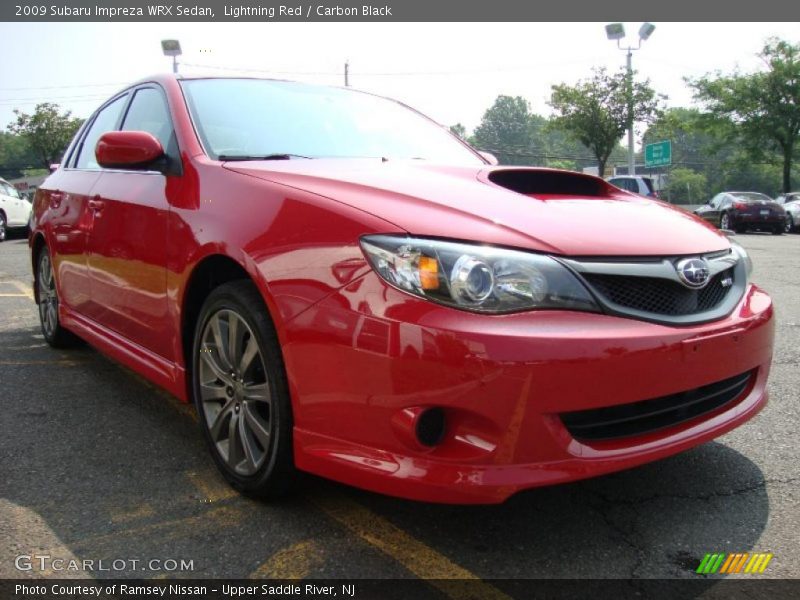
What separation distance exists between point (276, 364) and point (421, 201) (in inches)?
26.9

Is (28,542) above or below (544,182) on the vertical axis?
below

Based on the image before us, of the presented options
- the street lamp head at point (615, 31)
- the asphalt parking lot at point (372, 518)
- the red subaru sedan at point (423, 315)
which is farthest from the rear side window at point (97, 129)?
the street lamp head at point (615, 31)

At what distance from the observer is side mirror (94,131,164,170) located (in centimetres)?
273

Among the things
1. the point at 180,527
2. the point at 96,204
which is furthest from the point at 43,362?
the point at 180,527

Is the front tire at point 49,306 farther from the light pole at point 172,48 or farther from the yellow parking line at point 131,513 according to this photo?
the light pole at point 172,48

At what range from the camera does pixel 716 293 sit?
2.26 metres

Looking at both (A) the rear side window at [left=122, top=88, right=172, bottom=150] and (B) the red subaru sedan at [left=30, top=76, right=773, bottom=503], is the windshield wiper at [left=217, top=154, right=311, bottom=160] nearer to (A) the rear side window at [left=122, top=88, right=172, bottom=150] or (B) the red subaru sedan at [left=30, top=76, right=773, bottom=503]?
(B) the red subaru sedan at [left=30, top=76, right=773, bottom=503]

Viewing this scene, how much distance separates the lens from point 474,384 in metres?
1.78

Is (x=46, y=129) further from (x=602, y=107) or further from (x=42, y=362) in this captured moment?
(x=42, y=362)

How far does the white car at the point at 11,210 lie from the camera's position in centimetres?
1588

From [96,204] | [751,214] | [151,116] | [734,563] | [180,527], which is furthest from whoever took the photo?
[751,214]

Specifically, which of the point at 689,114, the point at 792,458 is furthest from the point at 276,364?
the point at 689,114

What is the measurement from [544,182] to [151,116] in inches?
75.2

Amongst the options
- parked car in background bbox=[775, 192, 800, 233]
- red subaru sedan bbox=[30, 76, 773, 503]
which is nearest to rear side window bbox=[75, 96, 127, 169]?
red subaru sedan bbox=[30, 76, 773, 503]
